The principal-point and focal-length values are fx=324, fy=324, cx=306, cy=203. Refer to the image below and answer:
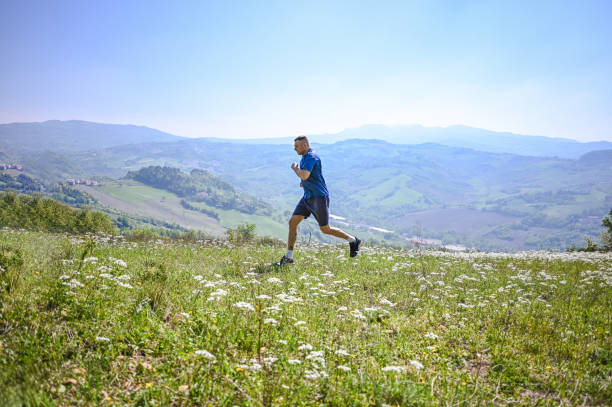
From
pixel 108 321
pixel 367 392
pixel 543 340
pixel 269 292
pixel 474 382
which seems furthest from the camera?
pixel 269 292

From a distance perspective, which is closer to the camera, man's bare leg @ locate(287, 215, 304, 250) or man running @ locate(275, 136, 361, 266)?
man running @ locate(275, 136, 361, 266)

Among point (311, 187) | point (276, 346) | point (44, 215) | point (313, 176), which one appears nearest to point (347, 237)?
point (311, 187)

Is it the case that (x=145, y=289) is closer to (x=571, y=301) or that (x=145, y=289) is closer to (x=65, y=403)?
(x=65, y=403)

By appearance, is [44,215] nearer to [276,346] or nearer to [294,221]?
[294,221]

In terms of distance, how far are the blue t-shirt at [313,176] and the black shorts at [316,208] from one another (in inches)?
5.3

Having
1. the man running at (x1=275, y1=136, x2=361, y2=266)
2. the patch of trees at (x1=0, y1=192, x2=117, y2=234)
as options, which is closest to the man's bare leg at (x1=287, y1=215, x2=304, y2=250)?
the man running at (x1=275, y1=136, x2=361, y2=266)

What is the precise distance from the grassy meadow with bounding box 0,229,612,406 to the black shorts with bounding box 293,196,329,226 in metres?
2.20

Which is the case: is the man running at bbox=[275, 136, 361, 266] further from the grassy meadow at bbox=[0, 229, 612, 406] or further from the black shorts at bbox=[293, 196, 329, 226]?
the grassy meadow at bbox=[0, 229, 612, 406]

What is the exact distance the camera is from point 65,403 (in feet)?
9.36

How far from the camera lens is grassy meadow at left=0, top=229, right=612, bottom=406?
10.4 ft

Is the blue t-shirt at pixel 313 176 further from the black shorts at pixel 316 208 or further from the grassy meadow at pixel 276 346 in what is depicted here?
the grassy meadow at pixel 276 346

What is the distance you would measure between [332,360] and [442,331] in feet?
7.47

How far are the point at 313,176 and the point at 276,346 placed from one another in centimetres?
523

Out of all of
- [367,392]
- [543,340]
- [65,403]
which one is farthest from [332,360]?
[543,340]
